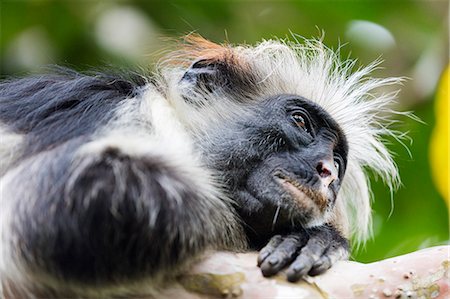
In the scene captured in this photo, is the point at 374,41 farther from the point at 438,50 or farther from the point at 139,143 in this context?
the point at 139,143

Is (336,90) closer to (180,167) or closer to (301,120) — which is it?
(301,120)

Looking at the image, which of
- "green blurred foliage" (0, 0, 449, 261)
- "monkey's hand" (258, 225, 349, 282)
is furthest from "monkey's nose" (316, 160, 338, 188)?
"green blurred foliage" (0, 0, 449, 261)

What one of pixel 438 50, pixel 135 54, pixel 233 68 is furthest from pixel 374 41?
pixel 233 68

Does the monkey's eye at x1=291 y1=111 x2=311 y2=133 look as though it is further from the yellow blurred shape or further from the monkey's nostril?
the yellow blurred shape

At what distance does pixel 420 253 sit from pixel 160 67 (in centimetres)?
140

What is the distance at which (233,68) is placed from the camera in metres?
3.55

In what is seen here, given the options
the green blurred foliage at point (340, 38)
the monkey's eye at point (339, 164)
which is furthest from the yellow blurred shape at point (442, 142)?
the monkey's eye at point (339, 164)

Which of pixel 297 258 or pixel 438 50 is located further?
pixel 438 50

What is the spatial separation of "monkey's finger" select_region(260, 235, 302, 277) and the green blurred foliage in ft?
7.78

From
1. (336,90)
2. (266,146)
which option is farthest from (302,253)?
(336,90)

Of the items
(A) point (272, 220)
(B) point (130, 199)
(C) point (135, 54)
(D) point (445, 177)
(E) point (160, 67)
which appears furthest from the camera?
(C) point (135, 54)

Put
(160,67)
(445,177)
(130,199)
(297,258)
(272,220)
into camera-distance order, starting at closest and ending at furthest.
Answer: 1. (130,199)
2. (297,258)
3. (272,220)
4. (160,67)
5. (445,177)

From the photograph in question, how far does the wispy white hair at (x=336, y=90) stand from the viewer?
11.8 ft

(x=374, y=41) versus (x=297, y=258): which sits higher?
(x=374, y=41)
